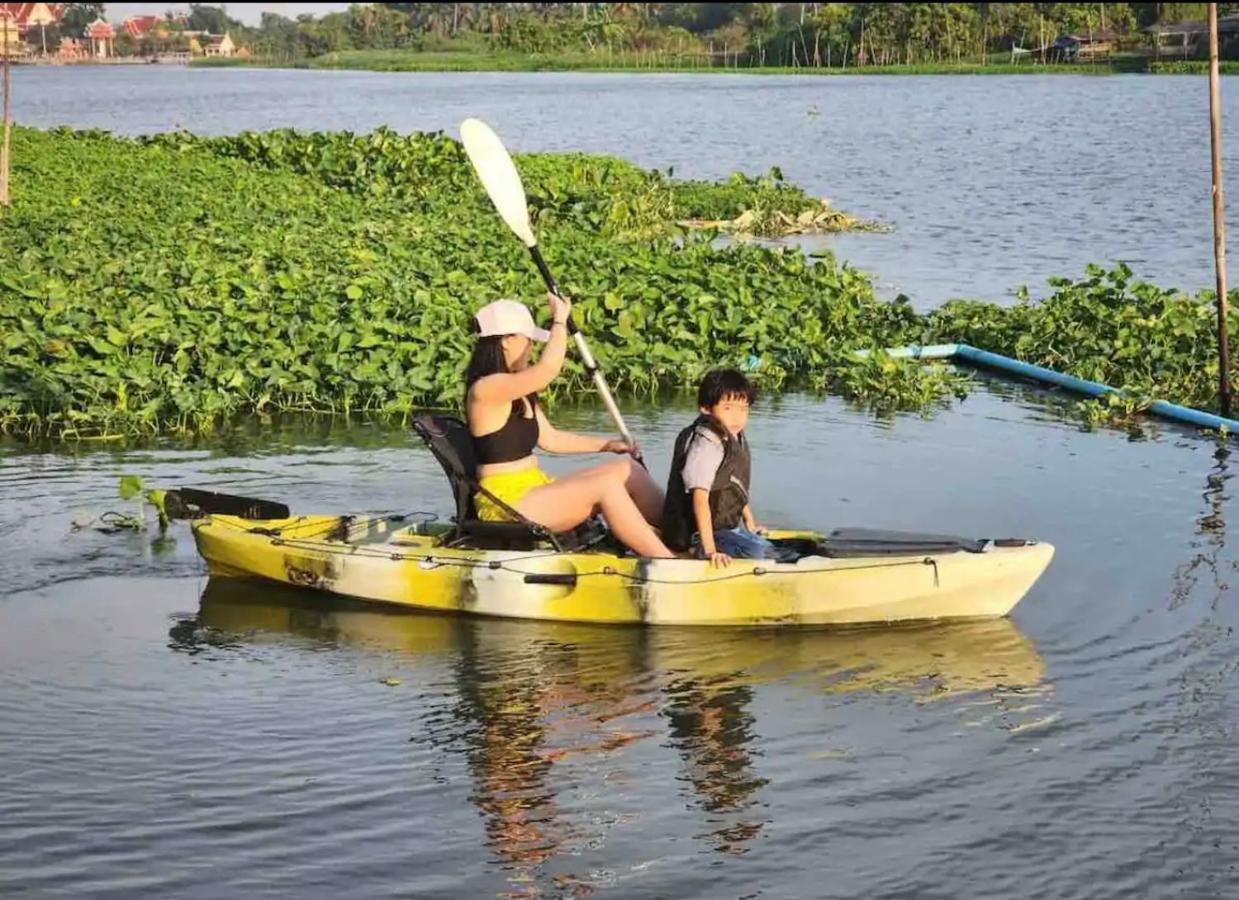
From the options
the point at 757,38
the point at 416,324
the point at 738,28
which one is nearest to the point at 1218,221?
the point at 416,324

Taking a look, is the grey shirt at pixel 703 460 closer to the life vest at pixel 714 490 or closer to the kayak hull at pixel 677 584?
the life vest at pixel 714 490

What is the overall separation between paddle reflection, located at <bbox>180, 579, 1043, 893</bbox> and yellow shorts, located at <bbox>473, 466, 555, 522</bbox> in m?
0.49

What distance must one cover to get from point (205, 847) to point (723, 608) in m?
2.74

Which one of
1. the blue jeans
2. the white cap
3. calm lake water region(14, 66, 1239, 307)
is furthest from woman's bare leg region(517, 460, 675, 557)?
calm lake water region(14, 66, 1239, 307)

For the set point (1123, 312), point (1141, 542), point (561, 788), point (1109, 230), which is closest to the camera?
point (561, 788)

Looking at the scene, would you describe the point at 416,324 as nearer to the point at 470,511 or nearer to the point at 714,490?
the point at 470,511

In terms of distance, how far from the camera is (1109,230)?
84.0 feet

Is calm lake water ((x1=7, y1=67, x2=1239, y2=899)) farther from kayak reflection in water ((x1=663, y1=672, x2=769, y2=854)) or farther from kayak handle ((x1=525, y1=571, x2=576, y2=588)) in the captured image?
kayak handle ((x1=525, y1=571, x2=576, y2=588))

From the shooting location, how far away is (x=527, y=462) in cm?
824

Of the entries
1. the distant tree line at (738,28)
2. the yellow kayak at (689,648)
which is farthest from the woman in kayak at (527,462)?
the distant tree line at (738,28)

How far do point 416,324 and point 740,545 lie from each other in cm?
522

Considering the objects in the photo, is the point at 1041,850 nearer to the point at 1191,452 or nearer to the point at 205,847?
the point at 205,847

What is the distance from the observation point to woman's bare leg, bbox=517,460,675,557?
8078mm

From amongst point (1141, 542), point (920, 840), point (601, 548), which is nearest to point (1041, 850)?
point (920, 840)
